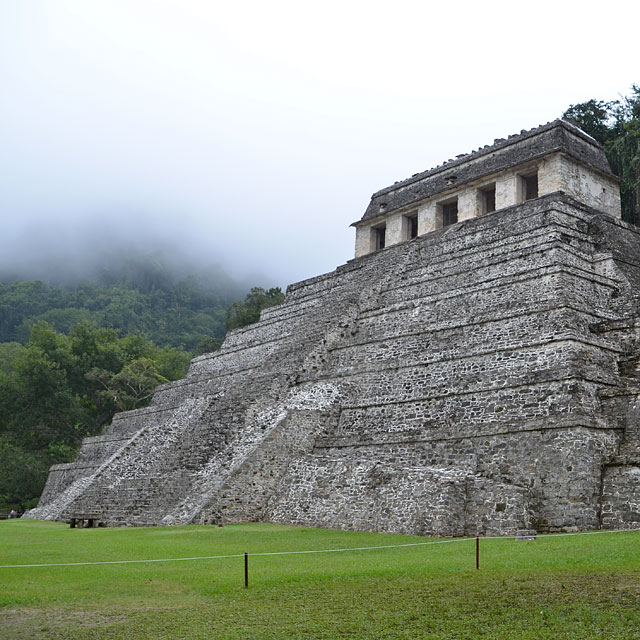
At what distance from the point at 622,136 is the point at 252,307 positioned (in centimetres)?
1973

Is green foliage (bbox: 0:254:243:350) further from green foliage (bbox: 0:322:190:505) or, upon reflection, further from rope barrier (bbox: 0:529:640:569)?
rope barrier (bbox: 0:529:640:569)

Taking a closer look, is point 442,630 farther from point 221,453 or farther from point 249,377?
point 249,377

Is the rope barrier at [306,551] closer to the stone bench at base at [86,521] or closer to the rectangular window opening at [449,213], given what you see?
the stone bench at base at [86,521]

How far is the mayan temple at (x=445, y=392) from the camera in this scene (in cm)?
1263

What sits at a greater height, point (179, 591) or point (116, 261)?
point (116, 261)

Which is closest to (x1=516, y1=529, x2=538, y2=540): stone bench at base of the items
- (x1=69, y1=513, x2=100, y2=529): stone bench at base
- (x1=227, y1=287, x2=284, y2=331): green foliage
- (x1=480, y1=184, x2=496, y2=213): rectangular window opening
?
(x1=69, y1=513, x2=100, y2=529): stone bench at base

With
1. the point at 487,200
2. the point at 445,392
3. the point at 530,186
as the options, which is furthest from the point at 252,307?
the point at 445,392

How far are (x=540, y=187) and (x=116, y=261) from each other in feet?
277

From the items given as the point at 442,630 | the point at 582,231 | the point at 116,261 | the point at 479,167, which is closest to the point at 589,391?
the point at 582,231

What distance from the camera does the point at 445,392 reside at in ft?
50.5

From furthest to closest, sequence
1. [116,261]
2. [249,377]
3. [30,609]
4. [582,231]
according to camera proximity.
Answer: [116,261], [249,377], [582,231], [30,609]

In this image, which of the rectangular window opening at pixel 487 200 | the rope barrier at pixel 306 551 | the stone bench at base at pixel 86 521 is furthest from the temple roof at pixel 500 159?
the stone bench at base at pixel 86 521

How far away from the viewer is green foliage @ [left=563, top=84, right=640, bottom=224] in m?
26.2

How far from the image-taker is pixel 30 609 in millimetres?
7160
